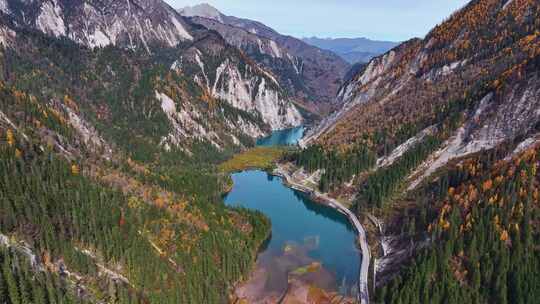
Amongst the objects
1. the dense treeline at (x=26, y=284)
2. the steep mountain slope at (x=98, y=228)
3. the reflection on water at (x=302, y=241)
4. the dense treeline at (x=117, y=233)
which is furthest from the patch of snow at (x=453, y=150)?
the dense treeline at (x=26, y=284)

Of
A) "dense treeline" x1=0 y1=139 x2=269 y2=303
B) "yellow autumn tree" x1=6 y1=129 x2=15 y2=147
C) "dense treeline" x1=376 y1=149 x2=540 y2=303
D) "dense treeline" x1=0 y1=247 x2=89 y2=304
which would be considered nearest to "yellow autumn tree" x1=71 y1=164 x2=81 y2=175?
"dense treeline" x1=0 y1=139 x2=269 y2=303

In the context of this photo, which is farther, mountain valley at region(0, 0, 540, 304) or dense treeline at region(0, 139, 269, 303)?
Answer: mountain valley at region(0, 0, 540, 304)

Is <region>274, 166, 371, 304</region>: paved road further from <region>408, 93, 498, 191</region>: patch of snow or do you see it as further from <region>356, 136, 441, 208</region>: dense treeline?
<region>408, 93, 498, 191</region>: patch of snow

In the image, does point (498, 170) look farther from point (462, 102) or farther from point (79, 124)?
point (79, 124)

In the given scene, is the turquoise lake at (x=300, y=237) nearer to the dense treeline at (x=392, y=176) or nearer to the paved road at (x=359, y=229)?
the paved road at (x=359, y=229)

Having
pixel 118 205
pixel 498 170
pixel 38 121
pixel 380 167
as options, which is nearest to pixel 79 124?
pixel 38 121
